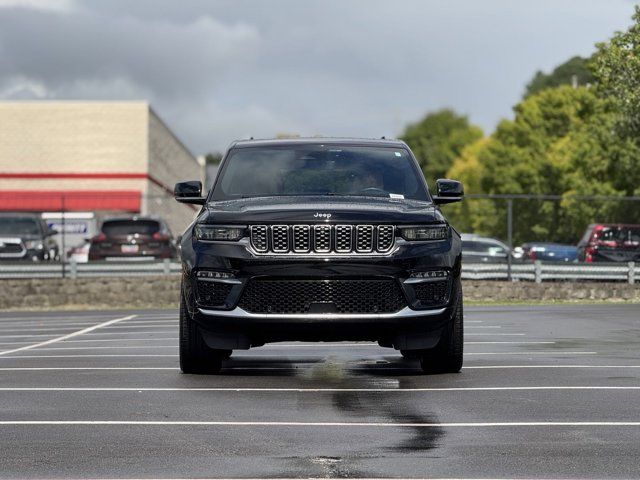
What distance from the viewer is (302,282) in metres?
11.4

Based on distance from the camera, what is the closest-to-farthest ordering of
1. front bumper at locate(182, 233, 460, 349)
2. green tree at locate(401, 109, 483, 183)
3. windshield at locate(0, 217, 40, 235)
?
front bumper at locate(182, 233, 460, 349) → windshield at locate(0, 217, 40, 235) → green tree at locate(401, 109, 483, 183)

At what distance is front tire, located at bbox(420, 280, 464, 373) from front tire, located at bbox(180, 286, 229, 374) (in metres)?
1.70

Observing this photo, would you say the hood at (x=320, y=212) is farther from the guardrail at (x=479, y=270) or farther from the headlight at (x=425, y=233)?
the guardrail at (x=479, y=270)

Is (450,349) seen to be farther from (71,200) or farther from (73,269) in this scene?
(71,200)

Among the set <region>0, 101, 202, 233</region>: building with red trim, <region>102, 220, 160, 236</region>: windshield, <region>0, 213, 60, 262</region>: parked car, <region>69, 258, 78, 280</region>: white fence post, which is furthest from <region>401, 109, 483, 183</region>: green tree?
<region>69, 258, 78, 280</region>: white fence post

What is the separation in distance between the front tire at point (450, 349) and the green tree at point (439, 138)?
410 feet

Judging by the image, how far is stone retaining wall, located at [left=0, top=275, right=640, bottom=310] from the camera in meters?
32.0

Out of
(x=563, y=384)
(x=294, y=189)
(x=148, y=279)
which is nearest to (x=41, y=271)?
(x=148, y=279)

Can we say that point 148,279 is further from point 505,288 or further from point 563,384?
point 563,384

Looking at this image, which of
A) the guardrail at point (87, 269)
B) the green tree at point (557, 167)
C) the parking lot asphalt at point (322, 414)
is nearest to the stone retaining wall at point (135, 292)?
the guardrail at point (87, 269)

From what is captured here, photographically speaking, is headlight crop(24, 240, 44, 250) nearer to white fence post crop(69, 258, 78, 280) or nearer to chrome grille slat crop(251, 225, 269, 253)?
white fence post crop(69, 258, 78, 280)

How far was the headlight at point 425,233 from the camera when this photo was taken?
37.8 feet

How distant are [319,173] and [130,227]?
2383 centimetres

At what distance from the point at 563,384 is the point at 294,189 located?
292 centimetres
